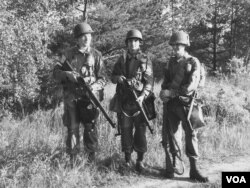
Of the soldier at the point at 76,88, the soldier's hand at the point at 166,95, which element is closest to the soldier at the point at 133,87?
the soldier's hand at the point at 166,95

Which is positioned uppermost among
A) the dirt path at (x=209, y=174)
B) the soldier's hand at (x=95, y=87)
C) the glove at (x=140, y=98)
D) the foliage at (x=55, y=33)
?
the foliage at (x=55, y=33)

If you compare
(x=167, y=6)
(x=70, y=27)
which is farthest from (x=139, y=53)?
(x=167, y=6)

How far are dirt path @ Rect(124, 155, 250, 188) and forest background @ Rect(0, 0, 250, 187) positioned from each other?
228 mm

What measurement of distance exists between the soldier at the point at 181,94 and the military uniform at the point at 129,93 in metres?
0.33

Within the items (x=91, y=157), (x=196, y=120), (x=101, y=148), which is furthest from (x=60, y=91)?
(x=196, y=120)

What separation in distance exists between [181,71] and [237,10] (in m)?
24.4

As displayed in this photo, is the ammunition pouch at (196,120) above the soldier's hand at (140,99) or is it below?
below

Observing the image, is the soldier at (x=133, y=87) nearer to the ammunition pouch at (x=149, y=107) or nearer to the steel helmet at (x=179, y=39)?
the ammunition pouch at (x=149, y=107)

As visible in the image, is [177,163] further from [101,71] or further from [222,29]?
[222,29]

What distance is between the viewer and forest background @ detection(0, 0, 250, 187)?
5051 millimetres

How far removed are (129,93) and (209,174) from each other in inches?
73.6

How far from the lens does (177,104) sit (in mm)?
5035

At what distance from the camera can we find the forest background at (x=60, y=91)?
5.05 metres

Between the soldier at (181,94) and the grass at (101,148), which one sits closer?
the grass at (101,148)
